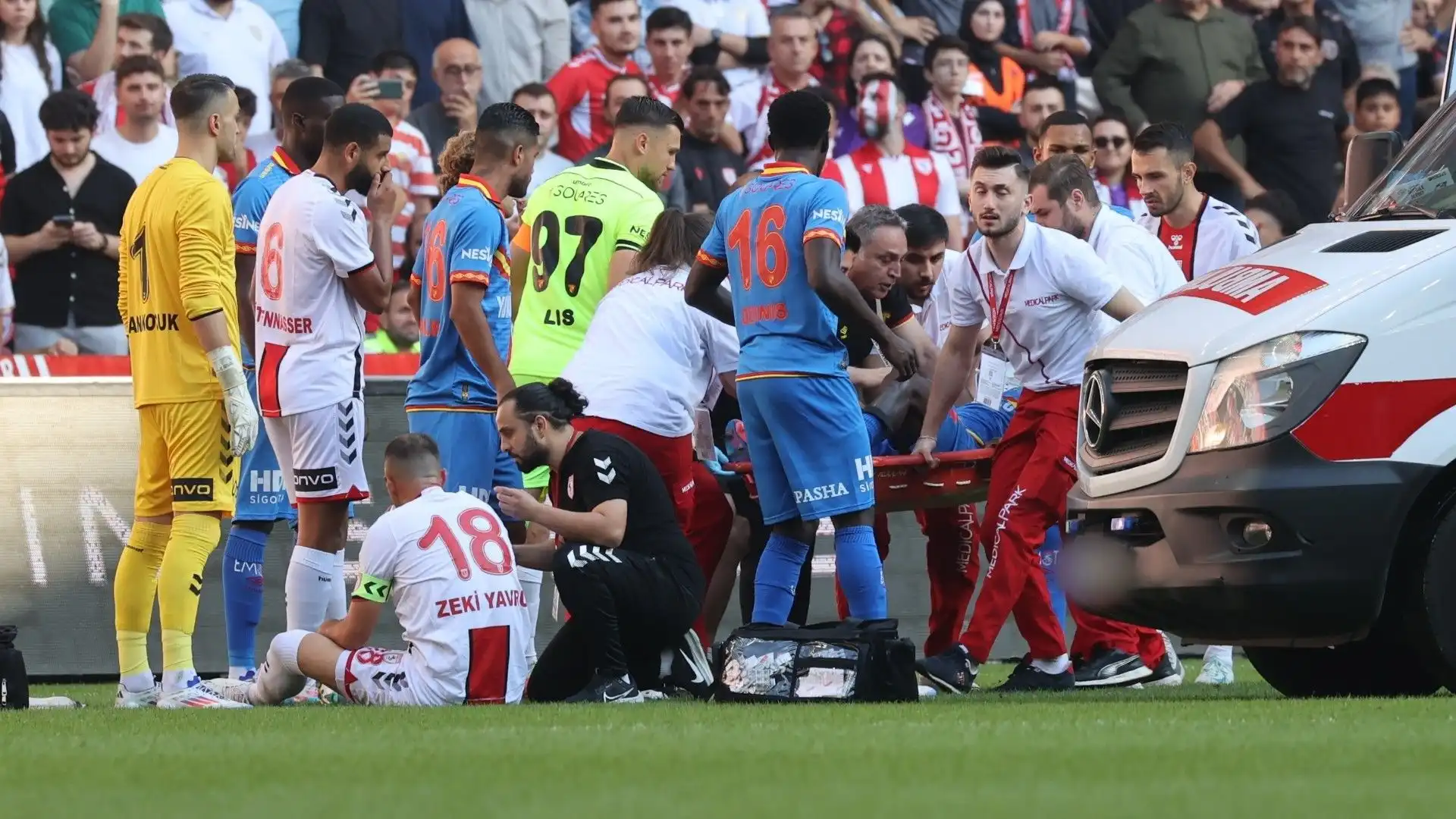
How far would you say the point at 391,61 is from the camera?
13984 millimetres

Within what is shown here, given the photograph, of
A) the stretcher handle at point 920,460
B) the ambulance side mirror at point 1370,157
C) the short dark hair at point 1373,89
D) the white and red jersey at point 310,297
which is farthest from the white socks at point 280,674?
the short dark hair at point 1373,89

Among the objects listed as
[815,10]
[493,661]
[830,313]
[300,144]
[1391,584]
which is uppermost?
[815,10]

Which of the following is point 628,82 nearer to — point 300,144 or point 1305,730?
point 300,144

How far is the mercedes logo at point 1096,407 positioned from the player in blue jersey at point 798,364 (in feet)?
2.44

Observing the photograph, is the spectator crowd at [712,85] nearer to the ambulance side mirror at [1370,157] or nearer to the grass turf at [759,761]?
the ambulance side mirror at [1370,157]

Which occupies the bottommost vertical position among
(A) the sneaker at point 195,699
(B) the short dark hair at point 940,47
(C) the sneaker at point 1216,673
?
(C) the sneaker at point 1216,673

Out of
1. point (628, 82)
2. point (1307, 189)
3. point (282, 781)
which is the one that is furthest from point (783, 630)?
point (1307, 189)

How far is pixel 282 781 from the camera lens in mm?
5246

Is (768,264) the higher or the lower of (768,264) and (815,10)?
the lower

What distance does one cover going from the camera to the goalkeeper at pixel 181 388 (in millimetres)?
8562

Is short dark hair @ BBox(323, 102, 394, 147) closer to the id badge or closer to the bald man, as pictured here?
the id badge

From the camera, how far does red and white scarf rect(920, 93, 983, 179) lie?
15234mm

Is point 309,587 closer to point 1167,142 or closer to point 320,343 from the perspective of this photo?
point 320,343

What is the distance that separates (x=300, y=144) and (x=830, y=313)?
2573 mm
